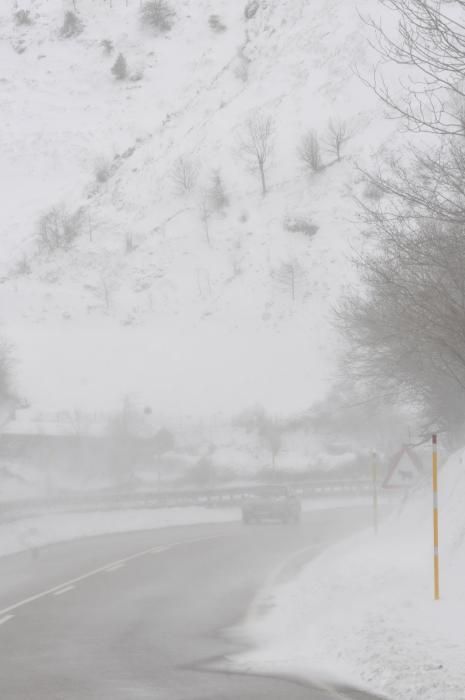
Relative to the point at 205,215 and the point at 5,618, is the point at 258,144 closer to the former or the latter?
the point at 205,215

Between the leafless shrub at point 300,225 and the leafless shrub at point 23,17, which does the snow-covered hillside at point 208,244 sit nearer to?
the leafless shrub at point 300,225

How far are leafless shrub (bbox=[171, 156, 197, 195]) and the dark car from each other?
5713 cm

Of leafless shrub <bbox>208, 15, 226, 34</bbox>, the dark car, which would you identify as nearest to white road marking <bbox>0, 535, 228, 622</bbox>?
the dark car

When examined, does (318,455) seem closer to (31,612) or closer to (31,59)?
(31,612)

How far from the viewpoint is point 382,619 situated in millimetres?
11594

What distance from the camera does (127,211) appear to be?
95812mm

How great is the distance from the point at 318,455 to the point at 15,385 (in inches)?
808

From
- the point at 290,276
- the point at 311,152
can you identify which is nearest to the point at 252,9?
the point at 311,152

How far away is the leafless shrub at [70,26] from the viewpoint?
590 feet

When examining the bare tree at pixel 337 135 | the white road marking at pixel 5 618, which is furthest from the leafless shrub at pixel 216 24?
the white road marking at pixel 5 618

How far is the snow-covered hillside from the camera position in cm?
7106

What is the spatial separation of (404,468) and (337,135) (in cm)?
6720

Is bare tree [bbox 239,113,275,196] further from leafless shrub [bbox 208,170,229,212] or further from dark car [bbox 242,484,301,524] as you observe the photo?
dark car [bbox 242,484,301,524]

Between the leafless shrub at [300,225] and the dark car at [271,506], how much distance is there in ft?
141
